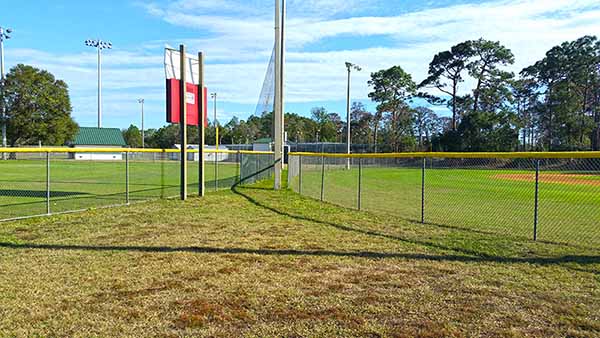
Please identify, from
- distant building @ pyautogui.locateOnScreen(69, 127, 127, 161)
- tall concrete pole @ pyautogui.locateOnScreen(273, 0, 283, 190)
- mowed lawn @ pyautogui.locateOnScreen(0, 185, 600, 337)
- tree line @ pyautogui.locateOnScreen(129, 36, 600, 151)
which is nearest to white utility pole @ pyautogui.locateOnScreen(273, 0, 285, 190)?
tall concrete pole @ pyautogui.locateOnScreen(273, 0, 283, 190)

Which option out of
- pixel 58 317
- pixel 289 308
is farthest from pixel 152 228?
pixel 289 308

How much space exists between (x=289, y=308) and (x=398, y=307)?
103 centimetres

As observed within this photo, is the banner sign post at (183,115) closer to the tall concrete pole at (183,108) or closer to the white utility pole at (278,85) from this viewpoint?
the tall concrete pole at (183,108)

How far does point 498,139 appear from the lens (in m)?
53.3

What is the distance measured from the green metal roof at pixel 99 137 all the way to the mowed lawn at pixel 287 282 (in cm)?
6732

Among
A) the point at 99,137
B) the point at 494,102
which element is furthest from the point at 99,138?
the point at 494,102

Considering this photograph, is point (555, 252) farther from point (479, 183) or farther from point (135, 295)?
point (479, 183)

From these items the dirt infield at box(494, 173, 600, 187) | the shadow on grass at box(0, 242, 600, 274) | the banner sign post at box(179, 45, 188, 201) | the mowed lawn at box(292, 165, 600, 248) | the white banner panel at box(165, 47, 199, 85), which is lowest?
the mowed lawn at box(292, 165, 600, 248)

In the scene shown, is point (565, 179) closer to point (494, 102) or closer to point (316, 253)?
point (316, 253)

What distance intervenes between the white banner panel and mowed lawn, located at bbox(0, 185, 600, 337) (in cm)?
530

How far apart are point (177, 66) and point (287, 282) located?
9.22 metres

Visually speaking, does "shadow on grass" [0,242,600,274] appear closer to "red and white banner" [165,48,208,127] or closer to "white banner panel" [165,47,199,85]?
"red and white banner" [165,48,208,127]

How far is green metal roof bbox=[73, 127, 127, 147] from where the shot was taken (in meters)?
69.4

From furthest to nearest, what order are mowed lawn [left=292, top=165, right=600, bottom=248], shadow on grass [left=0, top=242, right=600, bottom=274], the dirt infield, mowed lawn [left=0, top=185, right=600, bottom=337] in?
the dirt infield → mowed lawn [left=292, top=165, right=600, bottom=248] → shadow on grass [left=0, top=242, right=600, bottom=274] → mowed lawn [left=0, top=185, right=600, bottom=337]
